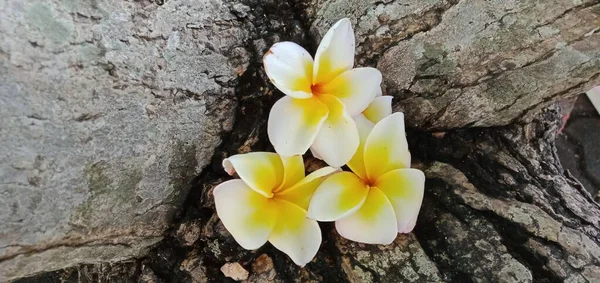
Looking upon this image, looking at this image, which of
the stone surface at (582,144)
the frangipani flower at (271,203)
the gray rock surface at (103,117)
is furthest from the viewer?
the stone surface at (582,144)

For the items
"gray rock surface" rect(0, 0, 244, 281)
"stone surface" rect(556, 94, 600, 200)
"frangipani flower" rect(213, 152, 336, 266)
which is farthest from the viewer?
"stone surface" rect(556, 94, 600, 200)

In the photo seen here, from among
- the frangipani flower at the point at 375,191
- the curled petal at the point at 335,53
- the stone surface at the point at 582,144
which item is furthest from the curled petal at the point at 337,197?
the stone surface at the point at 582,144

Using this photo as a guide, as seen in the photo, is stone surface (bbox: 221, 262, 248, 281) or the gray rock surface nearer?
the gray rock surface

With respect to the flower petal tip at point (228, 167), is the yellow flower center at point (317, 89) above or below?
above

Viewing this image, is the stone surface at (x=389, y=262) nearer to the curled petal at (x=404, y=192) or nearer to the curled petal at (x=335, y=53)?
the curled petal at (x=404, y=192)

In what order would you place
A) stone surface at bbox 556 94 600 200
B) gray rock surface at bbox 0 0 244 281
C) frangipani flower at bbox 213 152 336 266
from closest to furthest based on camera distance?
gray rock surface at bbox 0 0 244 281
frangipani flower at bbox 213 152 336 266
stone surface at bbox 556 94 600 200

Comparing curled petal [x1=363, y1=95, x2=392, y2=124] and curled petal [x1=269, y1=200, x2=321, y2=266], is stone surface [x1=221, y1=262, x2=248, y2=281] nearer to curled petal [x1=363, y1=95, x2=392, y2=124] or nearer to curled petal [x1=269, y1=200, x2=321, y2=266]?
curled petal [x1=269, y1=200, x2=321, y2=266]

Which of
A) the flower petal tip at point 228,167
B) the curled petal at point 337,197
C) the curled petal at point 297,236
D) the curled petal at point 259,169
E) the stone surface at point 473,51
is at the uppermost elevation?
the stone surface at point 473,51

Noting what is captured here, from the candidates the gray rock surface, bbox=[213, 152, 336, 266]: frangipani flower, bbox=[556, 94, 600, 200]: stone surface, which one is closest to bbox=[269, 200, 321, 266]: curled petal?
bbox=[213, 152, 336, 266]: frangipani flower
